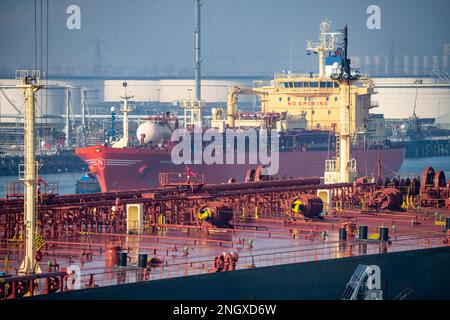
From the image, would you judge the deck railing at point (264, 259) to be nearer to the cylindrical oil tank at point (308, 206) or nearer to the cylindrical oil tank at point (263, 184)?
the cylindrical oil tank at point (308, 206)

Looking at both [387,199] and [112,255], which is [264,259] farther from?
[387,199]

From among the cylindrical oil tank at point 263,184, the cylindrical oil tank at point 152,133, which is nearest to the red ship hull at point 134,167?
the cylindrical oil tank at point 152,133

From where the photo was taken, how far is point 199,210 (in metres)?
41.4

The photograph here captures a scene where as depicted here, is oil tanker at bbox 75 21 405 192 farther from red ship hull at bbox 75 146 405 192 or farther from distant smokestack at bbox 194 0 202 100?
distant smokestack at bbox 194 0 202 100

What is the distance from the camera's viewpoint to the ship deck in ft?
105

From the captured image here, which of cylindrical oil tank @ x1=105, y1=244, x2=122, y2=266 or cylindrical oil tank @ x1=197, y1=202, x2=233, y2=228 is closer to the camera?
cylindrical oil tank @ x1=105, y1=244, x2=122, y2=266

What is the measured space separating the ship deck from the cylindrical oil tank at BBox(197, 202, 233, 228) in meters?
0.39

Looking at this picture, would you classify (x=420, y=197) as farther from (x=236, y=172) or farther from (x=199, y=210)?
(x=236, y=172)

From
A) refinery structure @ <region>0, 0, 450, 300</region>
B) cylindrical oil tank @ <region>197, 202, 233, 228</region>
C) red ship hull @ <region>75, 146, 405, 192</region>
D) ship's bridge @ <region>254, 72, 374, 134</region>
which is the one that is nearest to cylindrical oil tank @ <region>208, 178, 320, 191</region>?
refinery structure @ <region>0, 0, 450, 300</region>

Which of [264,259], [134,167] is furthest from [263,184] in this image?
[134,167]

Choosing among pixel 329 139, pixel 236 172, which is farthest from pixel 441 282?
pixel 329 139

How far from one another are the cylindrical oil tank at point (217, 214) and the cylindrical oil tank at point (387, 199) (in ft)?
28.4

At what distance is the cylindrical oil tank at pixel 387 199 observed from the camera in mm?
47469
